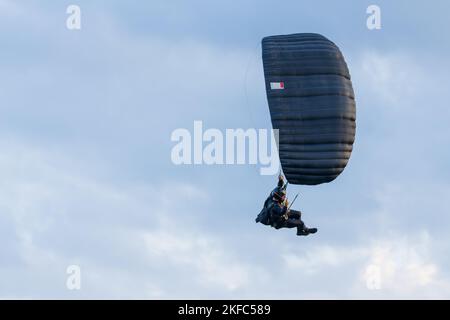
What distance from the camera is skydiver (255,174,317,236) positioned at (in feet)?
92.7

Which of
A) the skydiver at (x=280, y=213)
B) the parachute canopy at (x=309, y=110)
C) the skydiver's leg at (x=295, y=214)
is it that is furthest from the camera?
the skydiver's leg at (x=295, y=214)

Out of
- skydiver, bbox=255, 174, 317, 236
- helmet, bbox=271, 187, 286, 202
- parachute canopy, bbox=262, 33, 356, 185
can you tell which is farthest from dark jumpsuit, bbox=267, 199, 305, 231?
parachute canopy, bbox=262, 33, 356, 185

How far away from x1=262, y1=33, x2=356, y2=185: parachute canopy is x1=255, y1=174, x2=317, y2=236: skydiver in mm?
612

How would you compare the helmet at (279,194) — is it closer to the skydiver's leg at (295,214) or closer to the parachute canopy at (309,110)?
the parachute canopy at (309,110)

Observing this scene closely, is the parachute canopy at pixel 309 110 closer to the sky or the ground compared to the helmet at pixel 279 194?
closer to the sky

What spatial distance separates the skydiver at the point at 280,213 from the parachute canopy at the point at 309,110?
612mm

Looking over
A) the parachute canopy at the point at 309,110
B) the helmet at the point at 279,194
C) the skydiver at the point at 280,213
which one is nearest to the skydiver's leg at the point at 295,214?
the skydiver at the point at 280,213

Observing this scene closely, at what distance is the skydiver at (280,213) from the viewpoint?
28.3m

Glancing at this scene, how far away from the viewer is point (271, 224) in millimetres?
28703

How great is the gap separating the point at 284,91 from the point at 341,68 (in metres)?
2.42

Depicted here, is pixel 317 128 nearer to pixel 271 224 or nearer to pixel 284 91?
pixel 284 91
